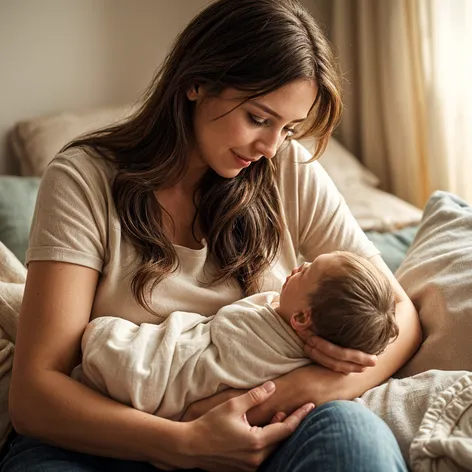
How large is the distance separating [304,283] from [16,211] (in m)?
1.25

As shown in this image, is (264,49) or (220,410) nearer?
(220,410)

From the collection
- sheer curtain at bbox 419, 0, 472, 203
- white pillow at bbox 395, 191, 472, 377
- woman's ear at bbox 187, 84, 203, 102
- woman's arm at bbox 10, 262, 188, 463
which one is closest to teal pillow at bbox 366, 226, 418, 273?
sheer curtain at bbox 419, 0, 472, 203

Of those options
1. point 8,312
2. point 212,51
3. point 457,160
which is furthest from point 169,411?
point 457,160

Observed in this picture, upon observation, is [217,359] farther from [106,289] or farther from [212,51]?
[212,51]

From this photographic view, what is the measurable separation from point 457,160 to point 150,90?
1426 mm

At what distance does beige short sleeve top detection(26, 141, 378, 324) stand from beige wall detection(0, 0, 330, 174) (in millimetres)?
1416

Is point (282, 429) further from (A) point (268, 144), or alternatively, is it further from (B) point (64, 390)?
(A) point (268, 144)

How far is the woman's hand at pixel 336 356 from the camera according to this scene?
140cm

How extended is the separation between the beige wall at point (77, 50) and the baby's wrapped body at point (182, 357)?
66.9 inches

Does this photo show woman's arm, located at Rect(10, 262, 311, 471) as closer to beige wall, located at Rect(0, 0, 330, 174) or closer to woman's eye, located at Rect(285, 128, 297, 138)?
woman's eye, located at Rect(285, 128, 297, 138)

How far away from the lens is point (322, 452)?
1229mm

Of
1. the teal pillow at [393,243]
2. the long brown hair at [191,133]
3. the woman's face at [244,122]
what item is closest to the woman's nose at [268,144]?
the woman's face at [244,122]

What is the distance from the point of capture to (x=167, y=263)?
5.17 feet

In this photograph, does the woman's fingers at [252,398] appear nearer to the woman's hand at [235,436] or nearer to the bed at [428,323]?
the woman's hand at [235,436]
